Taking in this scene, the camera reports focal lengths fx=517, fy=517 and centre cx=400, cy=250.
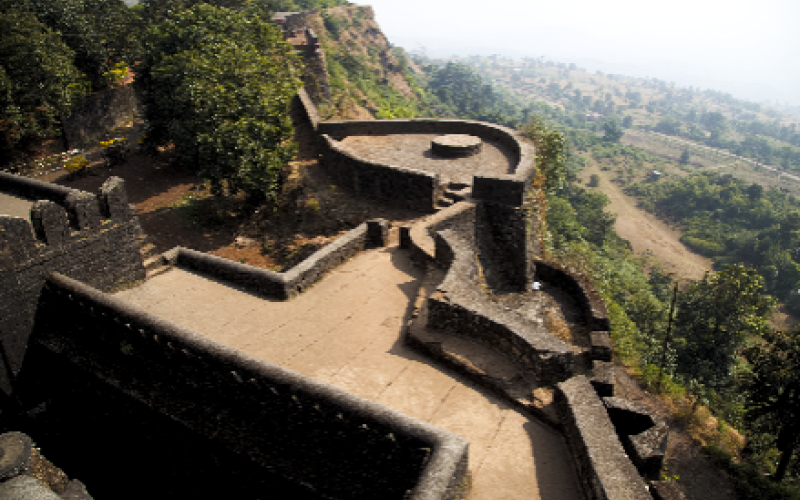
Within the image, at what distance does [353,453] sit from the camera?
6672mm

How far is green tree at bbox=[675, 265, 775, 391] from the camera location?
23469 mm

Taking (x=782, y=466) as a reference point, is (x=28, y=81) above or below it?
above

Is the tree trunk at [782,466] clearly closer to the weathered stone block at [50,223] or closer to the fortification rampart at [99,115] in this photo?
the weathered stone block at [50,223]

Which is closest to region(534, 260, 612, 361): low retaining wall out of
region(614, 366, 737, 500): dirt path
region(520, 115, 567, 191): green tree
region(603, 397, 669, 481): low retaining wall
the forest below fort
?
the forest below fort

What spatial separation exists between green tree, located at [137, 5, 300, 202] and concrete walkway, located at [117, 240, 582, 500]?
19.3 ft

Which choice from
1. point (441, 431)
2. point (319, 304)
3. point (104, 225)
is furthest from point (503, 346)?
point (104, 225)

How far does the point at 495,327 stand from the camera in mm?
9305

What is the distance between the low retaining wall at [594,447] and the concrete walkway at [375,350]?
0.35 metres

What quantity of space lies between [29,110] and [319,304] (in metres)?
18.9

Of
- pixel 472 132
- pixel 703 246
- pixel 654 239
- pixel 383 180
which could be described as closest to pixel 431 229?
pixel 383 180

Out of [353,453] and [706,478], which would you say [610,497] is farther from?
[706,478]

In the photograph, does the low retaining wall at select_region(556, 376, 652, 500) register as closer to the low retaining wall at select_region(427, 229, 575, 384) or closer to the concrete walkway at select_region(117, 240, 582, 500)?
the concrete walkway at select_region(117, 240, 582, 500)

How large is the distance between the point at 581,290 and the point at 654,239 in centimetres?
6994

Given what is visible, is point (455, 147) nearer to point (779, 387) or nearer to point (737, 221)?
point (779, 387)
